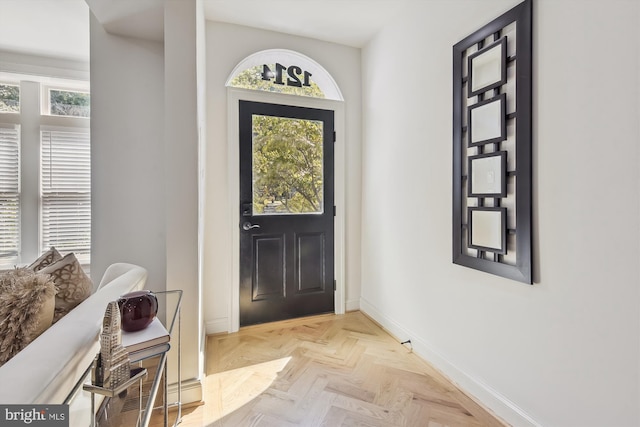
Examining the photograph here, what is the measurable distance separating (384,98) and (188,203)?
193cm

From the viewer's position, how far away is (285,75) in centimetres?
303

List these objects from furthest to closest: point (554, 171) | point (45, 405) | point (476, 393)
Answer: point (476, 393), point (554, 171), point (45, 405)

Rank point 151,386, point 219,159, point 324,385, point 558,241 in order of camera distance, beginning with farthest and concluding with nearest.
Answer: point 219,159 → point 324,385 → point 151,386 → point 558,241

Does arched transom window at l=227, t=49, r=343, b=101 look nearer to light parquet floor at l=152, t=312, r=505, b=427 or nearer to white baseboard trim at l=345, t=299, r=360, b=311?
white baseboard trim at l=345, t=299, r=360, b=311

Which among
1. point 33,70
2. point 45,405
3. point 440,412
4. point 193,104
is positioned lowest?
point 440,412

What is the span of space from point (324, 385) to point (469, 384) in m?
0.87

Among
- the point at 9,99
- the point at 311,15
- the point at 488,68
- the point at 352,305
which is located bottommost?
the point at 352,305

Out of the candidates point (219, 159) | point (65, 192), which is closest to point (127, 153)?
point (219, 159)

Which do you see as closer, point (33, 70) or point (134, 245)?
point (134, 245)

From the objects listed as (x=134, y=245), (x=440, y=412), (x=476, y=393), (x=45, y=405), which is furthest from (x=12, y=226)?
(x=476, y=393)

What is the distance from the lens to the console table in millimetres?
894

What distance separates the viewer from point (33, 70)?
8.90 feet

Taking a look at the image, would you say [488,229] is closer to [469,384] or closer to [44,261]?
[469,384]

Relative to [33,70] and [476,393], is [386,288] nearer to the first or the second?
[476,393]
